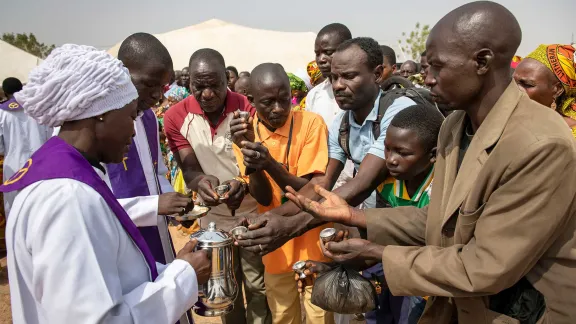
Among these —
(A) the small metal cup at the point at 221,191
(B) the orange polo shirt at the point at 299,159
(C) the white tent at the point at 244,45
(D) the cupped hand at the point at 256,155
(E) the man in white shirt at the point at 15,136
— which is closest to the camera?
(D) the cupped hand at the point at 256,155

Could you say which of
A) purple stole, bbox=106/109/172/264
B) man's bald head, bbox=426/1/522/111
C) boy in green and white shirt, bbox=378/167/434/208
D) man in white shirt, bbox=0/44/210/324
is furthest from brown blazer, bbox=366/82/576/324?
purple stole, bbox=106/109/172/264

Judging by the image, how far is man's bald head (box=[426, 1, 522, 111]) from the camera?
1.89 meters

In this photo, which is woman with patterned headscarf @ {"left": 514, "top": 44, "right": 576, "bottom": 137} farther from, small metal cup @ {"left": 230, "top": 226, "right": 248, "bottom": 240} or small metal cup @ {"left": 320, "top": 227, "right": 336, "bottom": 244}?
small metal cup @ {"left": 230, "top": 226, "right": 248, "bottom": 240}

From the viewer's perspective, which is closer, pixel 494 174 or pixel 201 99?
pixel 494 174

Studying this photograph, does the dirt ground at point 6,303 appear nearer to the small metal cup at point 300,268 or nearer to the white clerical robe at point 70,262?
the small metal cup at point 300,268

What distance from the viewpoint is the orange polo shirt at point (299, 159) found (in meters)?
3.59

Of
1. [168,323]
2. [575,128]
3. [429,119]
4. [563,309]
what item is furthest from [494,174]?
[575,128]

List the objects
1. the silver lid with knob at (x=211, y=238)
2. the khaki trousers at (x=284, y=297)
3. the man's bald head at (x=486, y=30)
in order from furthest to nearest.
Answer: the khaki trousers at (x=284, y=297) → the silver lid with knob at (x=211, y=238) → the man's bald head at (x=486, y=30)

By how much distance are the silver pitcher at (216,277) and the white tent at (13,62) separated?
18655 millimetres

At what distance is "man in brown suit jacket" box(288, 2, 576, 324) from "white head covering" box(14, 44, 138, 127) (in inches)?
57.0

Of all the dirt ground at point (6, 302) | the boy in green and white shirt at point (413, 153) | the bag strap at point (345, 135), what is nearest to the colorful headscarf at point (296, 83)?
the dirt ground at point (6, 302)

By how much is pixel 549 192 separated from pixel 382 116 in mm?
1699

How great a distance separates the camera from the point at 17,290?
5.79 ft

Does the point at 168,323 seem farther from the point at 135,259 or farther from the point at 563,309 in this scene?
the point at 563,309
